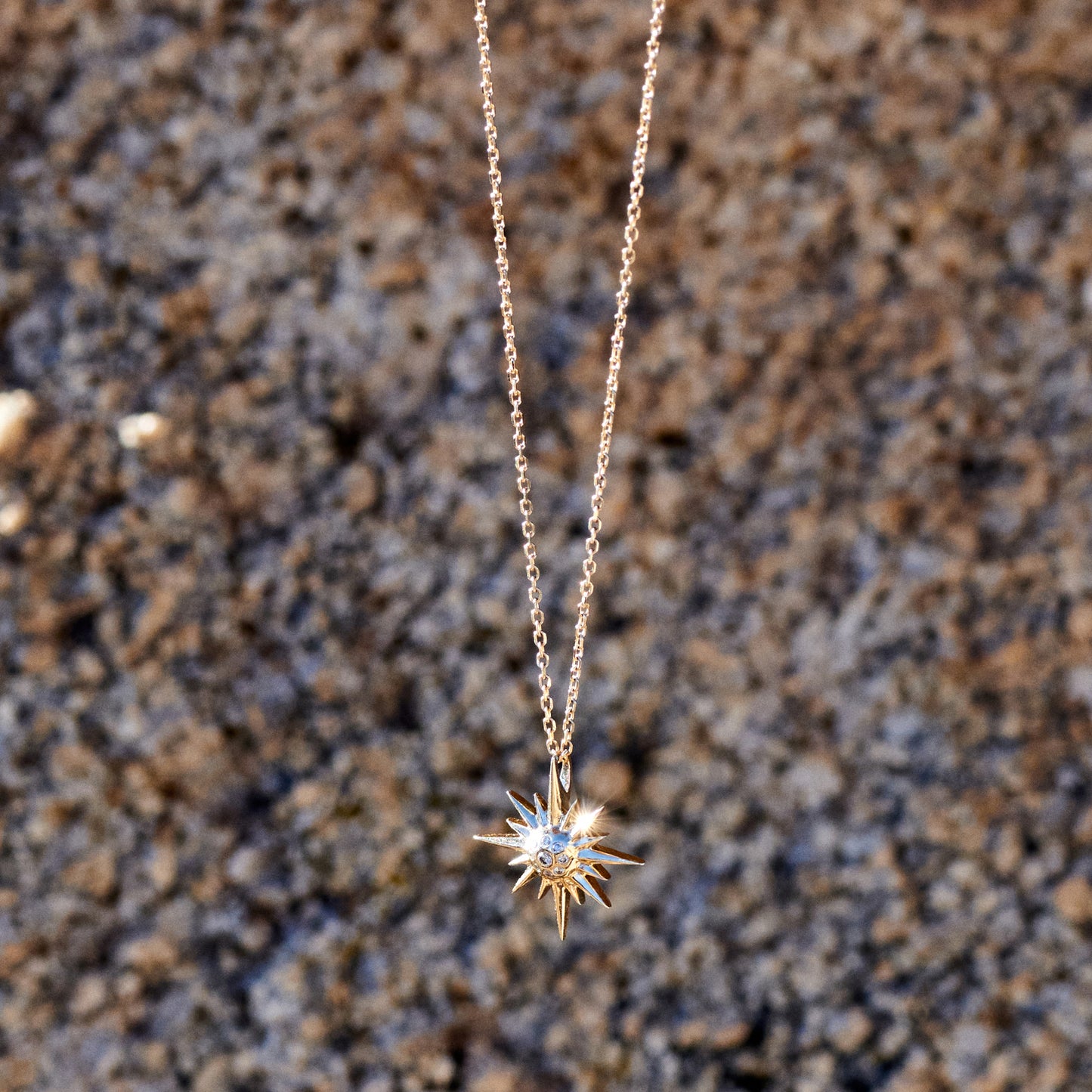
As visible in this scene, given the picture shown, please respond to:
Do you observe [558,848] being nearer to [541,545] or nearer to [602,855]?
[602,855]

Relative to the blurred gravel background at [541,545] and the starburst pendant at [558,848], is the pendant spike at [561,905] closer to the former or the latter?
the starburst pendant at [558,848]

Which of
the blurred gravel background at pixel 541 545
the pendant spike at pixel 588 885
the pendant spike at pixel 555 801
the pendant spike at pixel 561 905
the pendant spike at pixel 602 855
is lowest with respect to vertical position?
the pendant spike at pixel 561 905

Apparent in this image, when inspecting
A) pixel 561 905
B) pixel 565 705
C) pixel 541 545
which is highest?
pixel 541 545

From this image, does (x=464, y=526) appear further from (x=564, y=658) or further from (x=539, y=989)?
(x=539, y=989)

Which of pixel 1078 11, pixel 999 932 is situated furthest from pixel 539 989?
pixel 1078 11

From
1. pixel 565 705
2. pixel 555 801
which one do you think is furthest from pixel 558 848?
pixel 565 705

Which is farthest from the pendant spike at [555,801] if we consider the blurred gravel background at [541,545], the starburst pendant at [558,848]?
the blurred gravel background at [541,545]

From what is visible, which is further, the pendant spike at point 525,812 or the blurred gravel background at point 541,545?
the blurred gravel background at point 541,545
